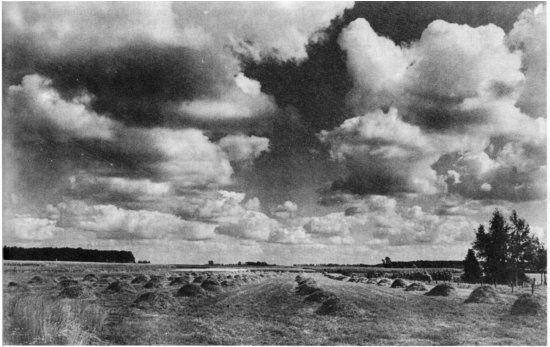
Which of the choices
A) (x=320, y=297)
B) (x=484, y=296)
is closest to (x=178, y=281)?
(x=320, y=297)

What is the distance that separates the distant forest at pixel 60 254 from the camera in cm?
1427

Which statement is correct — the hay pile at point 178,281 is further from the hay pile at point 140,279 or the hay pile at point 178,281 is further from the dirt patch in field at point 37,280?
the dirt patch in field at point 37,280

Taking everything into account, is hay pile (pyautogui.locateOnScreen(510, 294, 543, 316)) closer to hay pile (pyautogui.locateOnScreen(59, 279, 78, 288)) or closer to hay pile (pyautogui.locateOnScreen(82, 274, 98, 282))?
hay pile (pyautogui.locateOnScreen(59, 279, 78, 288))

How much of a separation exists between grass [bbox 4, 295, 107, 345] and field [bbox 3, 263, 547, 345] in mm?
30

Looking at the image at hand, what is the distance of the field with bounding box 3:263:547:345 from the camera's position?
41.0ft

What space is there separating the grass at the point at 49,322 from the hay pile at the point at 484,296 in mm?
13628

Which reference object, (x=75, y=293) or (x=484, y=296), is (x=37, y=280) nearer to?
(x=75, y=293)

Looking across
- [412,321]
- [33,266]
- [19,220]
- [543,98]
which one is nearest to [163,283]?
[33,266]

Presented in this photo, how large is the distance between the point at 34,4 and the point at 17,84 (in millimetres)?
2843

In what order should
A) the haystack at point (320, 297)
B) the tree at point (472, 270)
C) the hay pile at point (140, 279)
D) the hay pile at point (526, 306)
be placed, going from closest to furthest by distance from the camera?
the hay pile at point (526, 306), the tree at point (472, 270), the haystack at point (320, 297), the hay pile at point (140, 279)

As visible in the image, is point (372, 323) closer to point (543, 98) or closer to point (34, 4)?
point (543, 98)

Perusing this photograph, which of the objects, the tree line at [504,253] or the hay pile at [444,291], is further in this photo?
the hay pile at [444,291]

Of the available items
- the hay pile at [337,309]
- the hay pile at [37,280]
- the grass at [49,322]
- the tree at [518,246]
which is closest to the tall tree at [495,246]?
the tree at [518,246]

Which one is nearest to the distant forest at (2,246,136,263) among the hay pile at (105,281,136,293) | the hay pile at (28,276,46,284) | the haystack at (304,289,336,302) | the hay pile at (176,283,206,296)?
the hay pile at (28,276,46,284)
